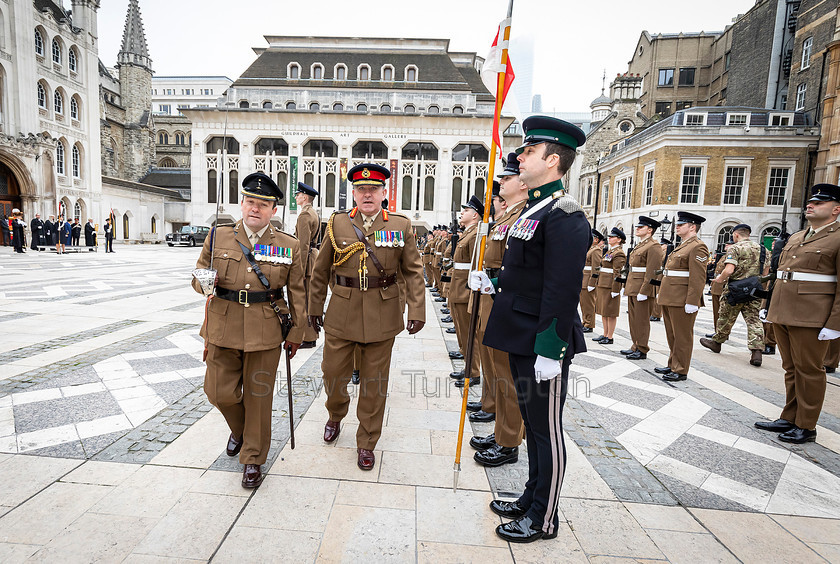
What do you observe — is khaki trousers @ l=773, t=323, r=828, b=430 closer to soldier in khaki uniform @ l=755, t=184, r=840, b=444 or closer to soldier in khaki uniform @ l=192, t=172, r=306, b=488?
soldier in khaki uniform @ l=755, t=184, r=840, b=444

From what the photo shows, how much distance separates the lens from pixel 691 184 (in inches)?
1051

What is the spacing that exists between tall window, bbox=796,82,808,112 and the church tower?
63.1 meters

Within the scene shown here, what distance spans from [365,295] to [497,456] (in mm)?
1650

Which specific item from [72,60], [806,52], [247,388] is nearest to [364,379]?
[247,388]

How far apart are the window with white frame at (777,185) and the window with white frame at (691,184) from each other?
13.3ft

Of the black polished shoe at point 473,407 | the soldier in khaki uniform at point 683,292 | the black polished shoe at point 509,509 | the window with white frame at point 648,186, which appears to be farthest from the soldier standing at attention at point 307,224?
the window with white frame at point 648,186

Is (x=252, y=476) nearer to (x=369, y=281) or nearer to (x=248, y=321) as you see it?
(x=248, y=321)

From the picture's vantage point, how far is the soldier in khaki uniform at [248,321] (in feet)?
9.66

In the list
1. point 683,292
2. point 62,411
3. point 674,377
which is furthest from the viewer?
point 683,292

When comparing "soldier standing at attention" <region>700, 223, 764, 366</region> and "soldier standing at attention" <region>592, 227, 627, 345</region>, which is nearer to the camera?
"soldier standing at attention" <region>700, 223, 764, 366</region>

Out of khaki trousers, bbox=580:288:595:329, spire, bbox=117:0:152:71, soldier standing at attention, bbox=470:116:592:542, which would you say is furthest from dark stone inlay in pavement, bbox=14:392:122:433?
spire, bbox=117:0:152:71

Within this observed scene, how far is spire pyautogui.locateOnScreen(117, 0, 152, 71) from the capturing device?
51969 mm

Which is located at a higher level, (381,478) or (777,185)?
(777,185)

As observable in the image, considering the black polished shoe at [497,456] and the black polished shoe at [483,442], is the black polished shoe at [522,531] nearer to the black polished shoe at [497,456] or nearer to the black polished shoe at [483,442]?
the black polished shoe at [497,456]
